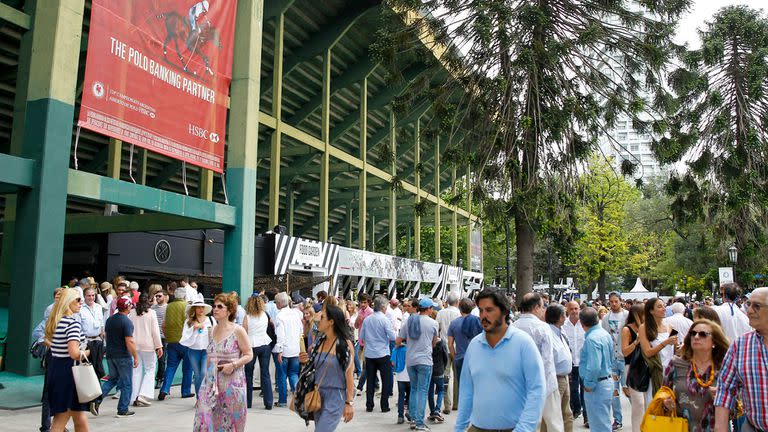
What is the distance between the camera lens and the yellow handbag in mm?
4652

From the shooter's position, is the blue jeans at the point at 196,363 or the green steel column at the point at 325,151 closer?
the blue jeans at the point at 196,363

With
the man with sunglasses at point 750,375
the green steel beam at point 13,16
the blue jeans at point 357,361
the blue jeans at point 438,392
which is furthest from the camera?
the blue jeans at point 357,361

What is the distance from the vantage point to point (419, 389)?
30.1ft

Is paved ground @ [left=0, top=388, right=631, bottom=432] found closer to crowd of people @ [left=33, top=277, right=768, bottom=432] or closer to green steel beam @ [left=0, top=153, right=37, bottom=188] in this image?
crowd of people @ [left=33, top=277, right=768, bottom=432]

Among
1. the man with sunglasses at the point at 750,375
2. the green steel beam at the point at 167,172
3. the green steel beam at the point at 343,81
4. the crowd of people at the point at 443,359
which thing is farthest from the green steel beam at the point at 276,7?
the man with sunglasses at the point at 750,375

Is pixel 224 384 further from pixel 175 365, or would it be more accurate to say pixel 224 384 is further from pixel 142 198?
pixel 142 198

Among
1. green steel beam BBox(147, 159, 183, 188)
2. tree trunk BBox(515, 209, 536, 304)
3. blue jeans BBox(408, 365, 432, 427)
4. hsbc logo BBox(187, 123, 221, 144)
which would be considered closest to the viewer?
blue jeans BBox(408, 365, 432, 427)

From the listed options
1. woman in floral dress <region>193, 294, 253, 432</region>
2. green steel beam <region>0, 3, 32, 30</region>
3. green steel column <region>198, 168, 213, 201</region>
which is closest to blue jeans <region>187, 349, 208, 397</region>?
woman in floral dress <region>193, 294, 253, 432</region>

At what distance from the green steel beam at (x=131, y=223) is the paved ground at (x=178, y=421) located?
5.68 meters

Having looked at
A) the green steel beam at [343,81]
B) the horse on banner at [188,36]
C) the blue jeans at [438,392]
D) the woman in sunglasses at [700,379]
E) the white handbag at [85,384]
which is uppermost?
the green steel beam at [343,81]

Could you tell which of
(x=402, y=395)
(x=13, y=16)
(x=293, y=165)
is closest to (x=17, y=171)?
(x=13, y=16)

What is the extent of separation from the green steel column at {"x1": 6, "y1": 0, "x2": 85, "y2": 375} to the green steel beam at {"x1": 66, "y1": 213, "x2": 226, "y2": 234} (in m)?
4.00

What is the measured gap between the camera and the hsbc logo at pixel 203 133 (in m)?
14.8

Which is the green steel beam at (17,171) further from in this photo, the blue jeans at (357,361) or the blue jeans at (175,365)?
the blue jeans at (357,361)
